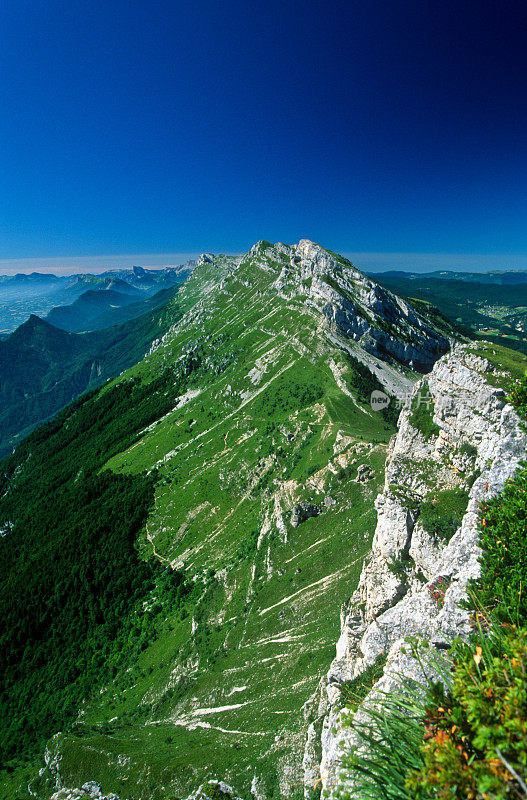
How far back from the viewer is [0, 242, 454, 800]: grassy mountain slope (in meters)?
53.4

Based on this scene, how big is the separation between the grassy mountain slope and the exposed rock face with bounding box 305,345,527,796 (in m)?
13.5

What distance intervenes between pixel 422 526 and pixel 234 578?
61193 mm

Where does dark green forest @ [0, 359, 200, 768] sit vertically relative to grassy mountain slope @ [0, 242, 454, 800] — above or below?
below

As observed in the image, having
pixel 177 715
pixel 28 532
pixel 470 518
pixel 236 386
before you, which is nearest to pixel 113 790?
pixel 177 715

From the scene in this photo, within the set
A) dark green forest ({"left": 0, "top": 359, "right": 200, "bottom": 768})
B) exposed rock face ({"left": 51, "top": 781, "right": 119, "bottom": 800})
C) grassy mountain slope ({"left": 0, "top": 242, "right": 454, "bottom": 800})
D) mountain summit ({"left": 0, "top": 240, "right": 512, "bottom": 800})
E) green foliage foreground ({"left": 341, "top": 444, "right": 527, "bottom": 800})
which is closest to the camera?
green foliage foreground ({"left": 341, "top": 444, "right": 527, "bottom": 800})

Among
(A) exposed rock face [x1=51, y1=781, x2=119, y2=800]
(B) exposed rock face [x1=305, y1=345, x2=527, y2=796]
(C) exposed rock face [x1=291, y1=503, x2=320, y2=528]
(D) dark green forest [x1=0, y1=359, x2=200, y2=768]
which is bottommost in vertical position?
(D) dark green forest [x1=0, y1=359, x2=200, y2=768]

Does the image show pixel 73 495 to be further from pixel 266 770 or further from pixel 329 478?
pixel 266 770

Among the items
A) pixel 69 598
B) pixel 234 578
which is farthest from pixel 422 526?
pixel 69 598

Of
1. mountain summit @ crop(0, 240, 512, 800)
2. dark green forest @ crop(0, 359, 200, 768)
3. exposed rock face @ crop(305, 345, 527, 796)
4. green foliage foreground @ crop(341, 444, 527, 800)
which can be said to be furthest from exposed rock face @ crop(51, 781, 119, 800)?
green foliage foreground @ crop(341, 444, 527, 800)

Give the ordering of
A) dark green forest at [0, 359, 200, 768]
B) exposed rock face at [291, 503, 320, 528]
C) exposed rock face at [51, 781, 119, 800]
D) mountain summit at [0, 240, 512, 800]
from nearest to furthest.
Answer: exposed rock face at [51, 781, 119, 800] → mountain summit at [0, 240, 512, 800] → exposed rock face at [291, 503, 320, 528] → dark green forest at [0, 359, 200, 768]

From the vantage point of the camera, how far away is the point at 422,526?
38.7 m

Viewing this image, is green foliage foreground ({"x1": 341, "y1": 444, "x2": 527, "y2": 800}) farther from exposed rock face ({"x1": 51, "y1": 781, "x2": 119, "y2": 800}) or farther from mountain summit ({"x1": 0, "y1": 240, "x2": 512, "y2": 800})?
exposed rock face ({"x1": 51, "y1": 781, "x2": 119, "y2": 800})

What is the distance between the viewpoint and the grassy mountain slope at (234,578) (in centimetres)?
5344

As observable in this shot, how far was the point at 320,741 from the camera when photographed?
1563 inches
